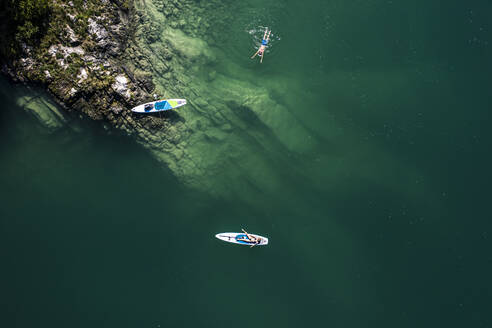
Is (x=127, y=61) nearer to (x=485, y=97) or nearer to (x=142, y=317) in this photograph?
(x=142, y=317)

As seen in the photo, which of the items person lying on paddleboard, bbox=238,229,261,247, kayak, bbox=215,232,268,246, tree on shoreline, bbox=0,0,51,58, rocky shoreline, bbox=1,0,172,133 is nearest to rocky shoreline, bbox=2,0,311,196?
rocky shoreline, bbox=1,0,172,133

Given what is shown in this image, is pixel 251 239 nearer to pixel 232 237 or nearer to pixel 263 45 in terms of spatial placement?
pixel 232 237

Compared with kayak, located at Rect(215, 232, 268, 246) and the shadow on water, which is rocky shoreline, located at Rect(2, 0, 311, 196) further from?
kayak, located at Rect(215, 232, 268, 246)

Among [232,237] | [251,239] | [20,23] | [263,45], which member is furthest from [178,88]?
[251,239]

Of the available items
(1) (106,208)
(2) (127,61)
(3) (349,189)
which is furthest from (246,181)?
(2) (127,61)

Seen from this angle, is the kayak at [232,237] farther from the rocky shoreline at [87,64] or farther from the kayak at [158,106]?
the rocky shoreline at [87,64]

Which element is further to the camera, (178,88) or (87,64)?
(178,88)
